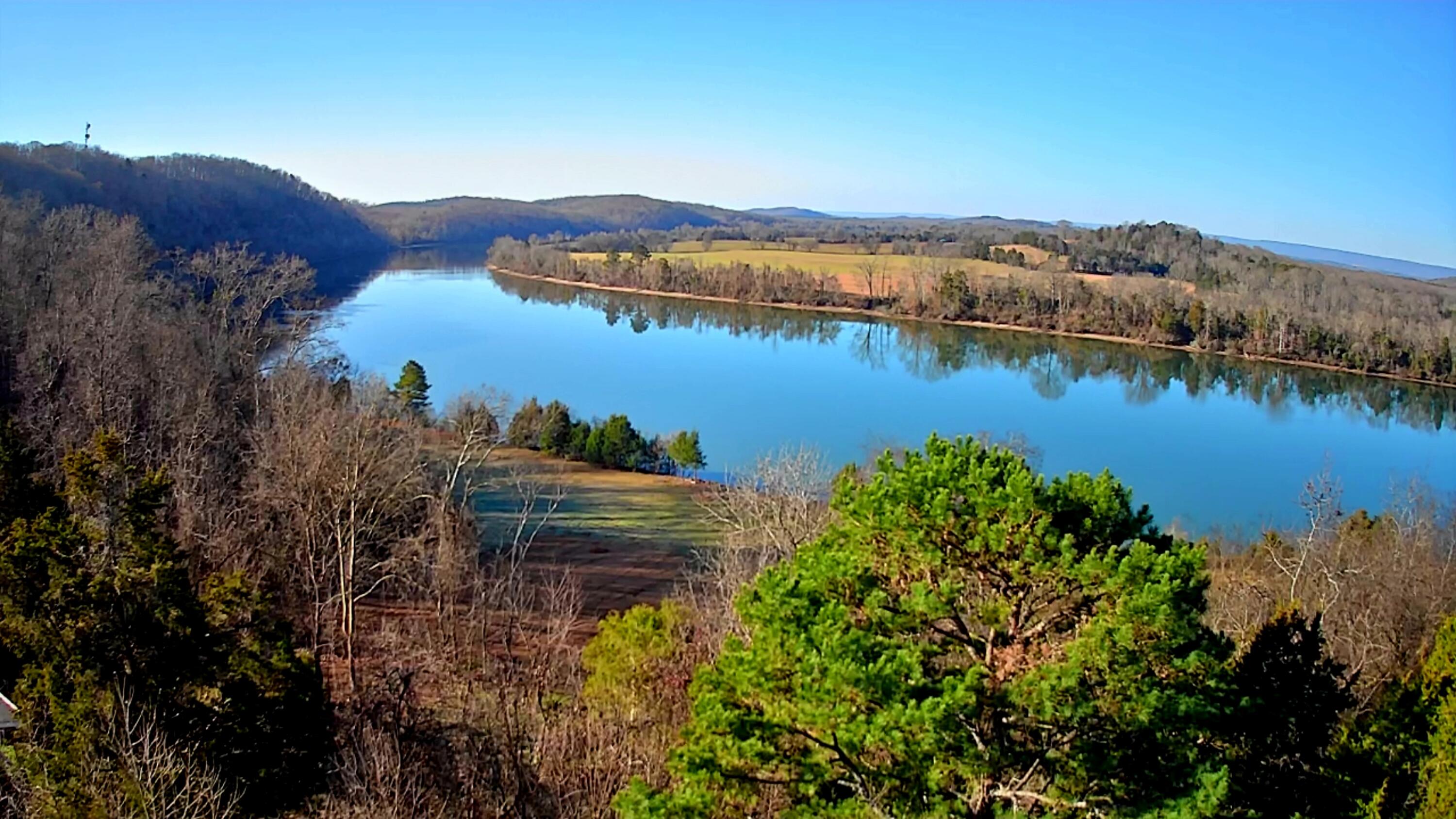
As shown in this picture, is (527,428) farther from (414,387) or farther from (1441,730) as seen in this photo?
(1441,730)

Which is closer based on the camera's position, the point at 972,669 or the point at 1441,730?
the point at 972,669

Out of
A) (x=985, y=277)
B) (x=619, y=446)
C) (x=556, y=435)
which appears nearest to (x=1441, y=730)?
(x=619, y=446)

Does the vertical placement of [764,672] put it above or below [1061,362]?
above

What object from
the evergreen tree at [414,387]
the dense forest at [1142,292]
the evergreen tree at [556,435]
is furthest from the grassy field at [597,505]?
the dense forest at [1142,292]

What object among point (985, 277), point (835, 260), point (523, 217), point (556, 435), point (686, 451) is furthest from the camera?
point (523, 217)

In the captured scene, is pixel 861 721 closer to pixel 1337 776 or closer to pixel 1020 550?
pixel 1020 550

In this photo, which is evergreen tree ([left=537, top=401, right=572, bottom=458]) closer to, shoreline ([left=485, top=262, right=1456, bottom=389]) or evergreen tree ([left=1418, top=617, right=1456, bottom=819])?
evergreen tree ([left=1418, top=617, right=1456, bottom=819])

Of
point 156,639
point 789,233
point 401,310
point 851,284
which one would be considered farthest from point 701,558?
point 789,233
